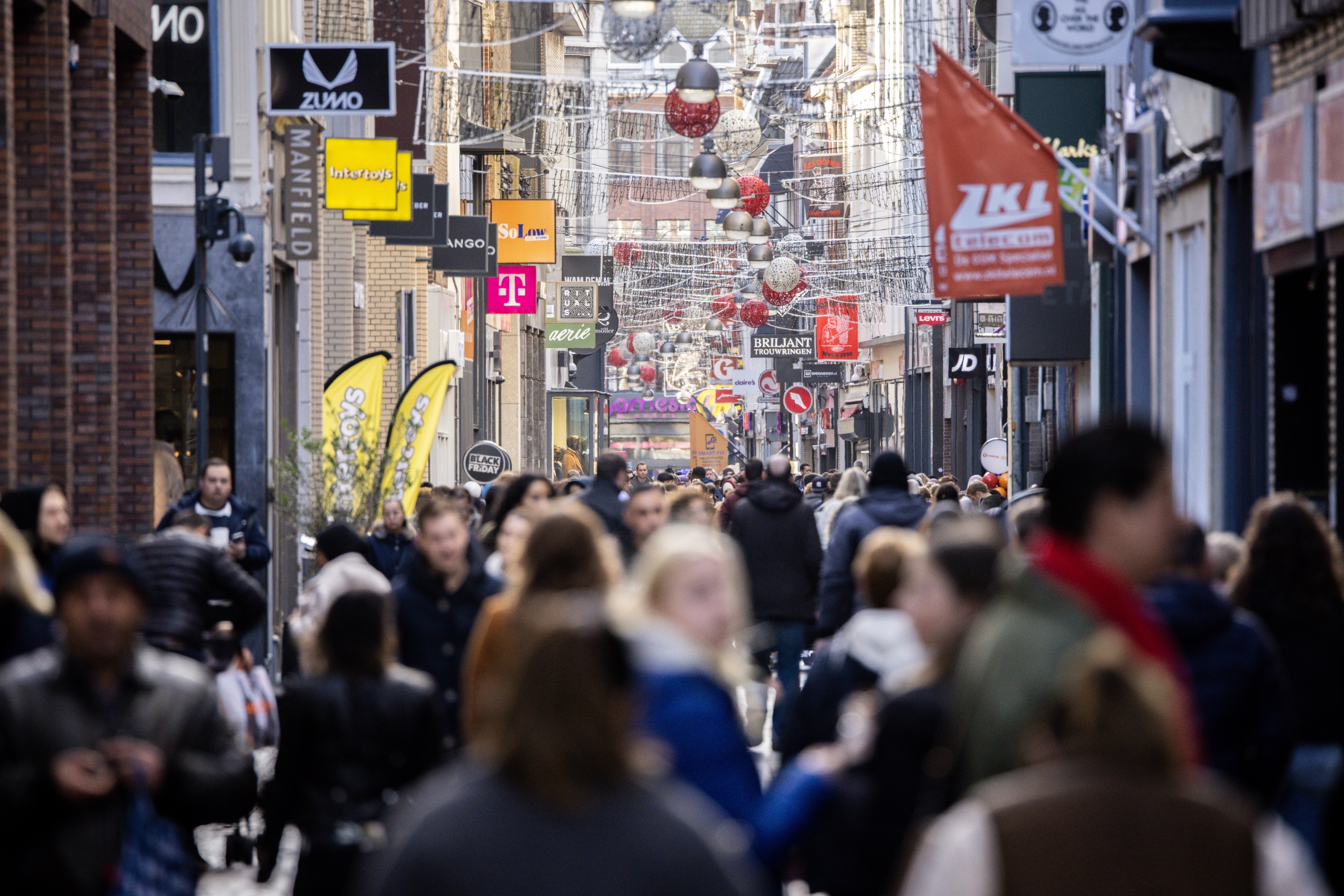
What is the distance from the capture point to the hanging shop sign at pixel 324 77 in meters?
19.7

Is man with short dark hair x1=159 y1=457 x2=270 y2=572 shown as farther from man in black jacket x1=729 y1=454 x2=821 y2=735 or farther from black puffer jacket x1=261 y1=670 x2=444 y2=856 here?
black puffer jacket x1=261 y1=670 x2=444 y2=856

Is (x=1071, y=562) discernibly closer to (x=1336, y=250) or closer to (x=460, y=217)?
(x=1336, y=250)

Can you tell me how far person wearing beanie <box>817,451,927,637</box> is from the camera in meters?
11.1

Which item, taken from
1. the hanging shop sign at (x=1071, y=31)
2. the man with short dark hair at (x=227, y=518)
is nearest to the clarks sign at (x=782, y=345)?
the hanging shop sign at (x=1071, y=31)

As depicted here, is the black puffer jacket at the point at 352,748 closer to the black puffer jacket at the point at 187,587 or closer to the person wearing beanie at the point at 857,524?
the black puffer jacket at the point at 187,587

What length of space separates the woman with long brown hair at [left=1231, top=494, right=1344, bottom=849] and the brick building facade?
855cm

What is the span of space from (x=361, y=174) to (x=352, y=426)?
18.0 feet

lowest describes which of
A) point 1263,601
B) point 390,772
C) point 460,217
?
point 390,772

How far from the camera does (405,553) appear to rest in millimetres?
13312

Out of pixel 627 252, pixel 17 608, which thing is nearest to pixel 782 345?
pixel 627 252

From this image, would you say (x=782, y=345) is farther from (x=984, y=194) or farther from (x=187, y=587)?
(x=187, y=587)

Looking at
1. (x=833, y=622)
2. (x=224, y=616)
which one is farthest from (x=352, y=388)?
(x=833, y=622)

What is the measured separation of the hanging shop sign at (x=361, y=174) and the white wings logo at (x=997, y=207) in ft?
34.9

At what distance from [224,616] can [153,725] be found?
6.33m
